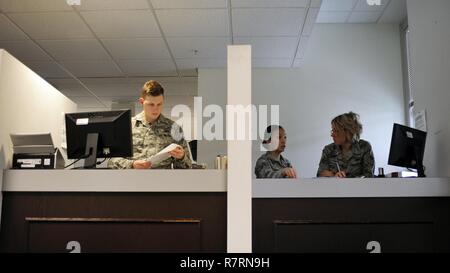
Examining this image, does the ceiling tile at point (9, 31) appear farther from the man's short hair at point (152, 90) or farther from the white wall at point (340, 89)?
the white wall at point (340, 89)

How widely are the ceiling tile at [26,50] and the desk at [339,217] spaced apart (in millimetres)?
3725

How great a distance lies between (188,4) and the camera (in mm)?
4016

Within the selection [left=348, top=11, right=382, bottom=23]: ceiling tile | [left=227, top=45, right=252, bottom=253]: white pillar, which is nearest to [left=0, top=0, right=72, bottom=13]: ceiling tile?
[left=227, top=45, right=252, bottom=253]: white pillar

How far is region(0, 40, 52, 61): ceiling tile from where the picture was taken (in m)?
4.90

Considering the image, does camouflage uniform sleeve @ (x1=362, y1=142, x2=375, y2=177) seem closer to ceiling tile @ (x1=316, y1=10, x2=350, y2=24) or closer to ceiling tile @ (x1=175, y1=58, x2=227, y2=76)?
ceiling tile @ (x1=316, y1=10, x2=350, y2=24)

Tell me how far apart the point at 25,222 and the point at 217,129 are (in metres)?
3.48

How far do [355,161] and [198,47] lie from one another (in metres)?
2.45

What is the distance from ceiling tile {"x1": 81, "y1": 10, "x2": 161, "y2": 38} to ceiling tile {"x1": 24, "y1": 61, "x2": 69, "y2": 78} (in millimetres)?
1284

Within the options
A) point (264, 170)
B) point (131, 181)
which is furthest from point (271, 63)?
point (131, 181)

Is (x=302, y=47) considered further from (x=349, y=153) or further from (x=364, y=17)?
(x=349, y=153)

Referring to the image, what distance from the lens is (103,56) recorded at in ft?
17.4

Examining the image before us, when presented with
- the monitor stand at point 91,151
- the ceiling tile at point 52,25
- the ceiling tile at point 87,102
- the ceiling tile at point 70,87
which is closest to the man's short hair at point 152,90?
the monitor stand at point 91,151
